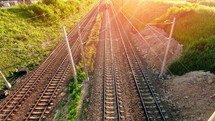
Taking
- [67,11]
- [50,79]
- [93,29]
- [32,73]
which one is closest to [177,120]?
[50,79]

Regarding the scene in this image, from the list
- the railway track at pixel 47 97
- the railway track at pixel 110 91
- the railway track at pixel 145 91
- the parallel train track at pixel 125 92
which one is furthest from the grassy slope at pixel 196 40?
the railway track at pixel 47 97

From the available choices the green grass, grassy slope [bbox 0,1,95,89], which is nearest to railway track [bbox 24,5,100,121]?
grassy slope [bbox 0,1,95,89]

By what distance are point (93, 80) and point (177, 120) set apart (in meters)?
9.86

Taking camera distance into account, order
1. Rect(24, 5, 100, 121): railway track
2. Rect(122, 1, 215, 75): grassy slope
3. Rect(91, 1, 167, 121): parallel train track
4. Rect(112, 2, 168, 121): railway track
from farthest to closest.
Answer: Rect(122, 1, 215, 75): grassy slope, Rect(24, 5, 100, 121): railway track, Rect(91, 1, 167, 121): parallel train track, Rect(112, 2, 168, 121): railway track

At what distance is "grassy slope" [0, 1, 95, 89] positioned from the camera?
906 inches

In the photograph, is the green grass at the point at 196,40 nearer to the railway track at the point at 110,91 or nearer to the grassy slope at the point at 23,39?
the railway track at the point at 110,91

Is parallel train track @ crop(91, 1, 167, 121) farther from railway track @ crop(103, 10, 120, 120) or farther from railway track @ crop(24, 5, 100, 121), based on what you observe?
railway track @ crop(24, 5, 100, 121)

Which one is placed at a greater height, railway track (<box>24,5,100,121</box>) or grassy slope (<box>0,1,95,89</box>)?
grassy slope (<box>0,1,95,89</box>)

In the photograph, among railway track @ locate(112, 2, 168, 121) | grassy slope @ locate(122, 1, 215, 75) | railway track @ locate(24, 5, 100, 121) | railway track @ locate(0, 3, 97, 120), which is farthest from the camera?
grassy slope @ locate(122, 1, 215, 75)

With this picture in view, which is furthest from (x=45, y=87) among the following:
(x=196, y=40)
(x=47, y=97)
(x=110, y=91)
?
(x=196, y=40)

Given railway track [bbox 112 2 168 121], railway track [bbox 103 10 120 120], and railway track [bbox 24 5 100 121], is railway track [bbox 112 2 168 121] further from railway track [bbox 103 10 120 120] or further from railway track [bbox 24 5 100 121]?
railway track [bbox 24 5 100 121]

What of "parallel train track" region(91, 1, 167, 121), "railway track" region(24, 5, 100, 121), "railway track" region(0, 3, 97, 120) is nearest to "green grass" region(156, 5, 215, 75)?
"parallel train track" region(91, 1, 167, 121)

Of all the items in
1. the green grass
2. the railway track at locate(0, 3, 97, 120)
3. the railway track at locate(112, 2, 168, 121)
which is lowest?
the railway track at locate(112, 2, 168, 121)

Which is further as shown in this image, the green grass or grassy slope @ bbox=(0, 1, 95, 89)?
grassy slope @ bbox=(0, 1, 95, 89)
